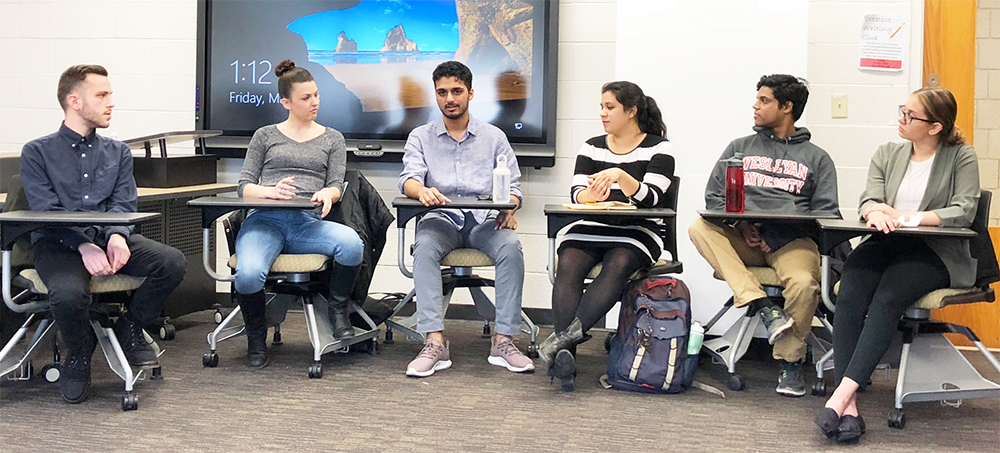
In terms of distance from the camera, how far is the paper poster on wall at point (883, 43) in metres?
4.19

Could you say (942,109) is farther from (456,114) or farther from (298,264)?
(298,264)

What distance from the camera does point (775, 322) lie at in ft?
10.8

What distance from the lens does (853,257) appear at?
3051mm

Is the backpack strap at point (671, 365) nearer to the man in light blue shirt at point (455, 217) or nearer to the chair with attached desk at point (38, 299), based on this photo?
the man in light blue shirt at point (455, 217)

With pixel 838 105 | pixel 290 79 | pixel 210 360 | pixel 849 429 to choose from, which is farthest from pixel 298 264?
pixel 838 105

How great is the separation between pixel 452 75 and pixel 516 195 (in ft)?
1.79

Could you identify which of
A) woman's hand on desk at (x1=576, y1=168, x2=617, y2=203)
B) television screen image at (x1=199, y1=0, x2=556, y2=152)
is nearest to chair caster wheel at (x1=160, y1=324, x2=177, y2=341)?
television screen image at (x1=199, y1=0, x2=556, y2=152)

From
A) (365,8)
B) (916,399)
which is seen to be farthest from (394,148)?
(916,399)

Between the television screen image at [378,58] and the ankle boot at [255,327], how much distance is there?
1.29 metres

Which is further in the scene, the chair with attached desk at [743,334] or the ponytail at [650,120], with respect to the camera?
the ponytail at [650,120]

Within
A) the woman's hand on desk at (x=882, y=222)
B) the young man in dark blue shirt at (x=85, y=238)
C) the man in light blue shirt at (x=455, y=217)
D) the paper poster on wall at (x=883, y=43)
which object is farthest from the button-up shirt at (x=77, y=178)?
the paper poster on wall at (x=883, y=43)

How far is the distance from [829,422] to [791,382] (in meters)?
0.57

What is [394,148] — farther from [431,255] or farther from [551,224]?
[551,224]

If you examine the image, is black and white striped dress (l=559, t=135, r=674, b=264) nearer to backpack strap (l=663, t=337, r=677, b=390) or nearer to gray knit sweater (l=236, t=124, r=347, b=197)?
backpack strap (l=663, t=337, r=677, b=390)
